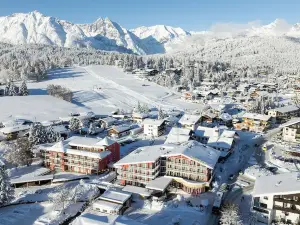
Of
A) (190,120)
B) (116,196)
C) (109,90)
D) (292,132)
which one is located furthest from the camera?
(109,90)

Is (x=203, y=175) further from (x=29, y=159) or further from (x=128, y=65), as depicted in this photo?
(x=128, y=65)

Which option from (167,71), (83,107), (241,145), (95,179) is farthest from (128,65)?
(95,179)

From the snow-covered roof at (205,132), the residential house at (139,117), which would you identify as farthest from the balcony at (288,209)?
the residential house at (139,117)

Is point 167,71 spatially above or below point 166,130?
above

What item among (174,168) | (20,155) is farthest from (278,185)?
(20,155)

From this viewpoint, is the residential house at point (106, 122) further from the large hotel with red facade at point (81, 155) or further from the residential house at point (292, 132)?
the residential house at point (292, 132)

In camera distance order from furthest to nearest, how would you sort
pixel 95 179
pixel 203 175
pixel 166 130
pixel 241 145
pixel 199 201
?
pixel 166 130
pixel 241 145
pixel 95 179
pixel 203 175
pixel 199 201

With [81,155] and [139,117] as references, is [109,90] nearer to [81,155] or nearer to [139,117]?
[139,117]
